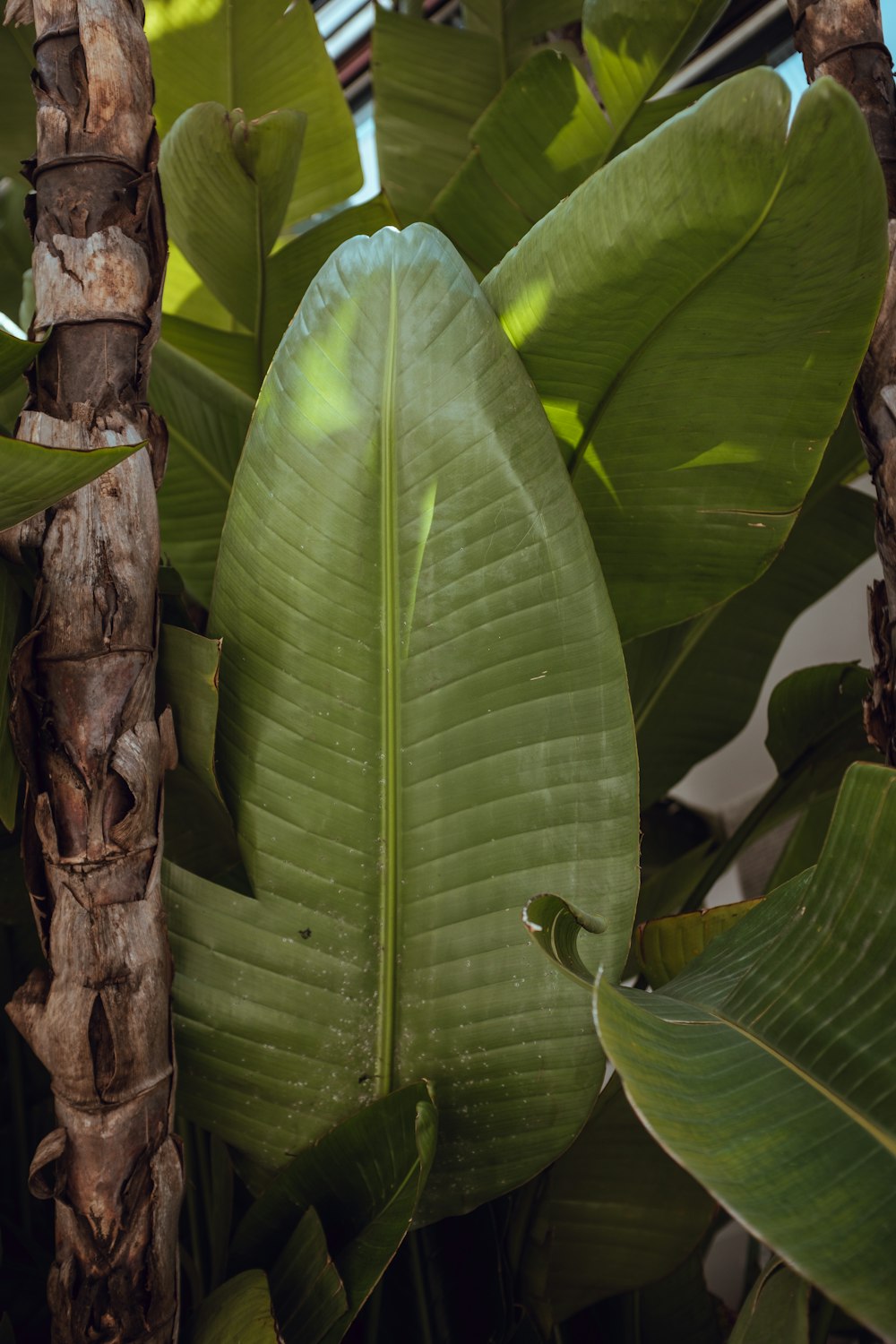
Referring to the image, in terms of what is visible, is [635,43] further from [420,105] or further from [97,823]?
[97,823]

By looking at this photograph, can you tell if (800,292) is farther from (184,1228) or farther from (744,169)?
(184,1228)

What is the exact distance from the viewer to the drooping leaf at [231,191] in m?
0.74

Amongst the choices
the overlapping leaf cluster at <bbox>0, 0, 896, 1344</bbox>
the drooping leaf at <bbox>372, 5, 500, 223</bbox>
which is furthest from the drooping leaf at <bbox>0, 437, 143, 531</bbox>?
the drooping leaf at <bbox>372, 5, 500, 223</bbox>

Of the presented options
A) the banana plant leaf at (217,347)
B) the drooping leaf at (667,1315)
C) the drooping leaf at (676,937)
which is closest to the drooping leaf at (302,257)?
the banana plant leaf at (217,347)

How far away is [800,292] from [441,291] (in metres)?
0.18

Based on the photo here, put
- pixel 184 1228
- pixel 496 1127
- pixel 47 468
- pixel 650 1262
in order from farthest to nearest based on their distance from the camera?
pixel 184 1228, pixel 650 1262, pixel 496 1127, pixel 47 468

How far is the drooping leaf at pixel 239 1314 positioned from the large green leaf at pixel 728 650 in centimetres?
55

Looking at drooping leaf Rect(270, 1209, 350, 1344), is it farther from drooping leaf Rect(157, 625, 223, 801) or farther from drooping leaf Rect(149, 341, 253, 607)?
drooping leaf Rect(149, 341, 253, 607)

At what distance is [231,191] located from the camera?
0.79 meters

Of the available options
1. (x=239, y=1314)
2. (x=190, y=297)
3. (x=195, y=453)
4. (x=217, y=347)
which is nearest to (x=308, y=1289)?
(x=239, y=1314)

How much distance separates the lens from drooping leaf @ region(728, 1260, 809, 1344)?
45cm

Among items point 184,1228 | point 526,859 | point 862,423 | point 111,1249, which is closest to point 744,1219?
point 526,859

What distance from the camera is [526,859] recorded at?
Result: 51 centimetres

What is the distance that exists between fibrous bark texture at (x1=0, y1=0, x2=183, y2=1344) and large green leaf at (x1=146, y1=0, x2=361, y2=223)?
567 mm
